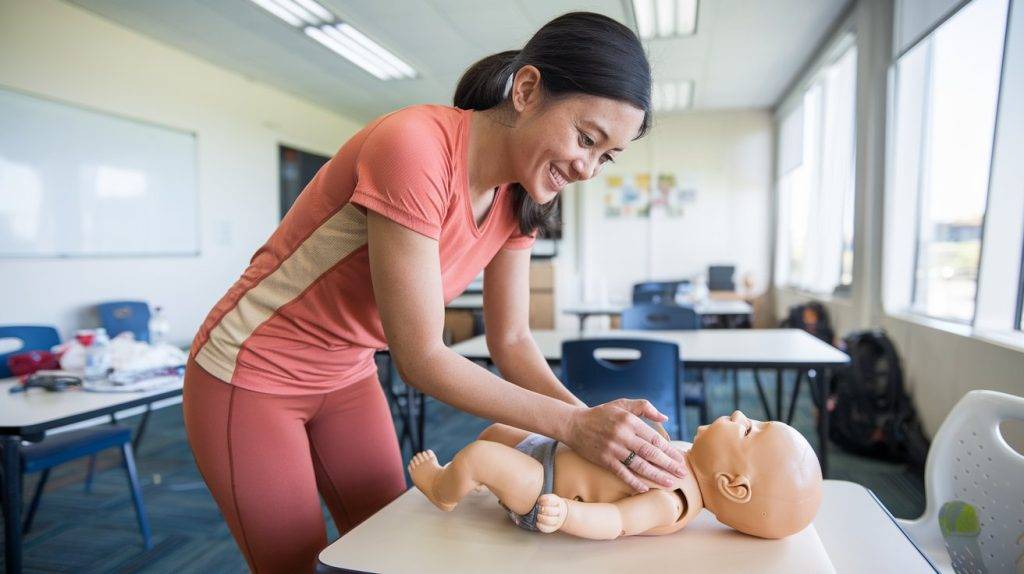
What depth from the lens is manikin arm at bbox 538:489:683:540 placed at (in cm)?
83

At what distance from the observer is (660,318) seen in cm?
343

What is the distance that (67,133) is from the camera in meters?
4.07

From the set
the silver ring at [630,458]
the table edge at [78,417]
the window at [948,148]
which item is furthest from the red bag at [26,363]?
the window at [948,148]

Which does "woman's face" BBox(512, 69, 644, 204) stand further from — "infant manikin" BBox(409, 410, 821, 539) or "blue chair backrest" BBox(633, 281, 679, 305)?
"blue chair backrest" BBox(633, 281, 679, 305)

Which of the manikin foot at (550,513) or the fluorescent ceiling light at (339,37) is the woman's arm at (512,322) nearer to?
the manikin foot at (550,513)

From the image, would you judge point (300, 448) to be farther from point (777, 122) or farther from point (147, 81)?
point (777, 122)

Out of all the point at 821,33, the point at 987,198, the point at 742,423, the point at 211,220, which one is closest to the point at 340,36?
the point at 211,220

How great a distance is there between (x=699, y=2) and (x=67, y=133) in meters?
4.61

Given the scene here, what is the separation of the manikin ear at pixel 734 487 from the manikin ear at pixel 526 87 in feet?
2.09

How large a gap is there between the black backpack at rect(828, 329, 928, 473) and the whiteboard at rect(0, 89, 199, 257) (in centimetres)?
511

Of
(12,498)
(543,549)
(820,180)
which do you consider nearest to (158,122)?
(12,498)

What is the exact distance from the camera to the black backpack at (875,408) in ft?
10.5

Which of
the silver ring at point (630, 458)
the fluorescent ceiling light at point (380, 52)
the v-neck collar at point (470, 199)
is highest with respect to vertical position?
the fluorescent ceiling light at point (380, 52)

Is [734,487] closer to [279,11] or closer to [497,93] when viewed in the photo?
[497,93]
